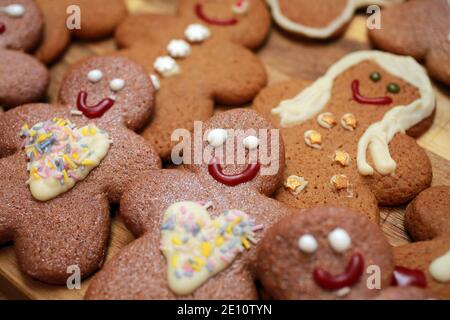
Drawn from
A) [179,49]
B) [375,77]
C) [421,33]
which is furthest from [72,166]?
[421,33]

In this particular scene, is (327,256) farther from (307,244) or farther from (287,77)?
(287,77)

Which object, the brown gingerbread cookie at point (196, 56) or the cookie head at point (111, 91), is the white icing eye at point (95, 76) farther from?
the brown gingerbread cookie at point (196, 56)

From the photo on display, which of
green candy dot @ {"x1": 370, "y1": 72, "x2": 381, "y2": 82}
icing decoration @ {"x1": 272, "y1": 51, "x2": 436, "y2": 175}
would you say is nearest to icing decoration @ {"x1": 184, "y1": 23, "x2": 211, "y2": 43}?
icing decoration @ {"x1": 272, "y1": 51, "x2": 436, "y2": 175}

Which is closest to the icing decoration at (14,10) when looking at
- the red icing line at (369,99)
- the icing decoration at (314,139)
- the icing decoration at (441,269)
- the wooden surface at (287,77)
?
the wooden surface at (287,77)

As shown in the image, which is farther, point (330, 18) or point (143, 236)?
point (330, 18)
